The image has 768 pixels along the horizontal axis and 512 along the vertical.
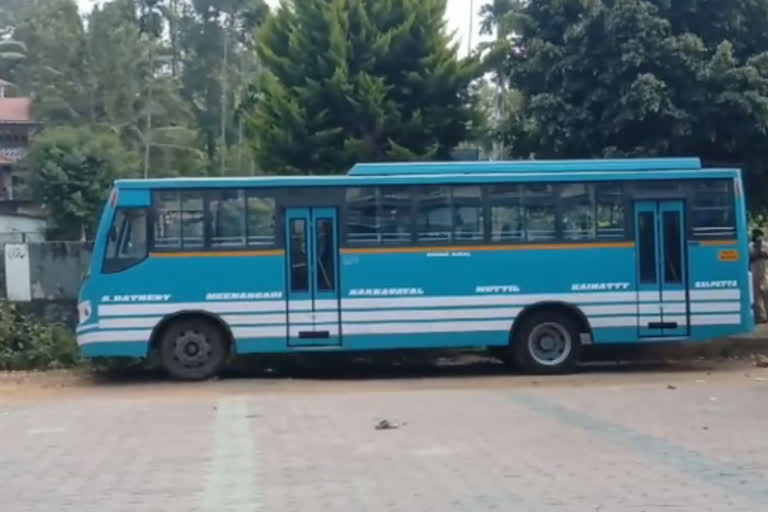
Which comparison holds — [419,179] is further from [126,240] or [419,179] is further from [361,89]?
[361,89]

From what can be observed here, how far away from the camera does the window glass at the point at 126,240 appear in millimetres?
17516

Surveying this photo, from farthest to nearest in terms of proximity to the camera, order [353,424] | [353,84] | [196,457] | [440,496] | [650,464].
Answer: [353,84] < [353,424] < [196,457] < [650,464] < [440,496]

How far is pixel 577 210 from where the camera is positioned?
58.9 feet

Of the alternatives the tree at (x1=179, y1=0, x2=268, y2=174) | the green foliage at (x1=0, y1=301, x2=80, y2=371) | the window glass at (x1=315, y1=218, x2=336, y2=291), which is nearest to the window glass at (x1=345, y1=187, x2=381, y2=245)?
the window glass at (x1=315, y1=218, x2=336, y2=291)

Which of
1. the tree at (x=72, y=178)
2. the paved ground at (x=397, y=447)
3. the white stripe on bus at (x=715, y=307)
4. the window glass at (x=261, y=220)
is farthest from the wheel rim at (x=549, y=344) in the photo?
the tree at (x=72, y=178)

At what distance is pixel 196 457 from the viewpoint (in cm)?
1068

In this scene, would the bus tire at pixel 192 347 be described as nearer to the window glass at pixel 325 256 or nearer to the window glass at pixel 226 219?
the window glass at pixel 226 219

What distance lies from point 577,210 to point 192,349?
5826 millimetres

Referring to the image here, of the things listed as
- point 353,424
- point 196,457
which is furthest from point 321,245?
point 196,457

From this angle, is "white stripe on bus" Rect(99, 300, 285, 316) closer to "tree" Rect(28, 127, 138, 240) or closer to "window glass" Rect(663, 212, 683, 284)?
"window glass" Rect(663, 212, 683, 284)

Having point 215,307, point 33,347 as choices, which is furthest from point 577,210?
point 33,347

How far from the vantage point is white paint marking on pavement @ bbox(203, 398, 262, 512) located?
8633 millimetres

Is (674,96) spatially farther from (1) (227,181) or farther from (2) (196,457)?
(2) (196,457)

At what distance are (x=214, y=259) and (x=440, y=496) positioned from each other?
31.2ft
